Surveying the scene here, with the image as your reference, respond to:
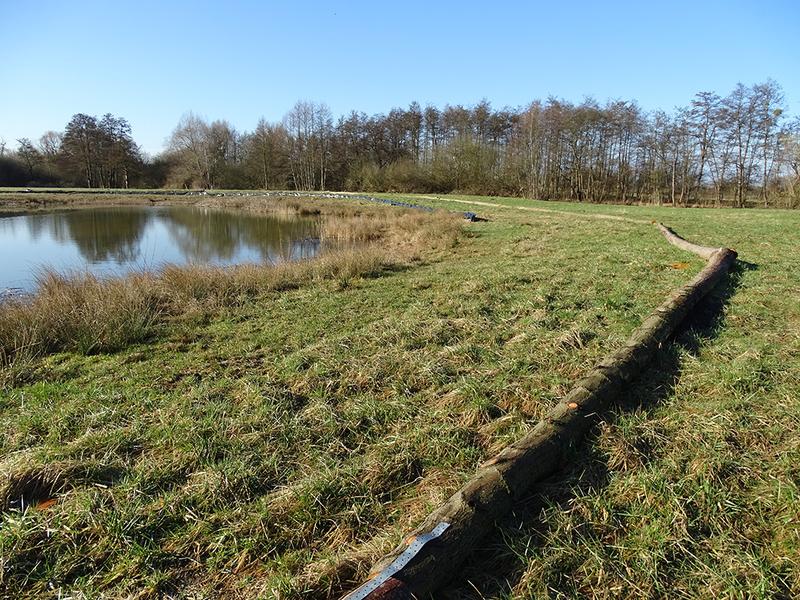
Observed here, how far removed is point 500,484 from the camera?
2582 millimetres

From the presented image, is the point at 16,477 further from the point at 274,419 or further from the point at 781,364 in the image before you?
the point at 781,364

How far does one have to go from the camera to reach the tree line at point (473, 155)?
1345 inches

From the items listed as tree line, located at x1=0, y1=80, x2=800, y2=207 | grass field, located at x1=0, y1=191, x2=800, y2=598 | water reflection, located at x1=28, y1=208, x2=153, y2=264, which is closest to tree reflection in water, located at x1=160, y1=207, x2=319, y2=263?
water reflection, located at x1=28, y1=208, x2=153, y2=264

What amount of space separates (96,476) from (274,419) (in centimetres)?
120

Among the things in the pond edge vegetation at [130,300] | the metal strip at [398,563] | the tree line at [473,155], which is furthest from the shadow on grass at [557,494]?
the tree line at [473,155]

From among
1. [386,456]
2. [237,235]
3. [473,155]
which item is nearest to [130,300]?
[386,456]

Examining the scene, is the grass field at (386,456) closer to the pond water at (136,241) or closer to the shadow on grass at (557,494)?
the shadow on grass at (557,494)

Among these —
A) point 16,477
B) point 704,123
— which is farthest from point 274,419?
point 704,123

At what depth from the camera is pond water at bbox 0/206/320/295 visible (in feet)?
45.9

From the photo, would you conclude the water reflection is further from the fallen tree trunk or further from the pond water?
the fallen tree trunk

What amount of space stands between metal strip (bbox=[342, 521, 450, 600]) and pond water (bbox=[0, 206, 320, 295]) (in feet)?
31.2

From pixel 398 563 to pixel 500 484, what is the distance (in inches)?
30.9

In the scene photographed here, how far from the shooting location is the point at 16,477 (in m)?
2.88

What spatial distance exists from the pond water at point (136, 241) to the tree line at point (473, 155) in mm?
22175
